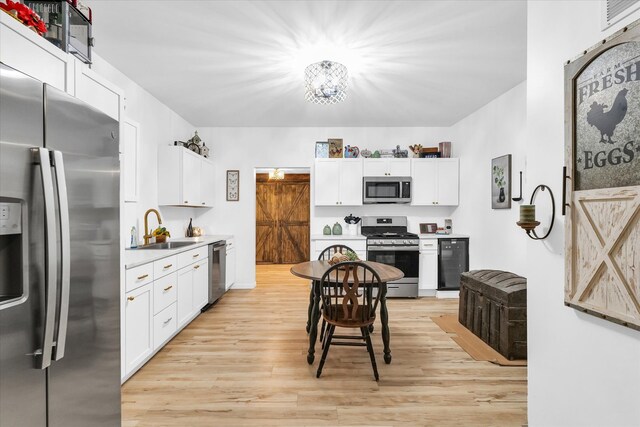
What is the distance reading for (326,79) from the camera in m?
3.00

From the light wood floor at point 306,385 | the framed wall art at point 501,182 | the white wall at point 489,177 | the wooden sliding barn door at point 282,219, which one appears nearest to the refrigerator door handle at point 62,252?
the light wood floor at point 306,385

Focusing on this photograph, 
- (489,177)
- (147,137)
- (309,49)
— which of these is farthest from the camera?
Result: (489,177)

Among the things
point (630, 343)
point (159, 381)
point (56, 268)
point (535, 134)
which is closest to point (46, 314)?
point (56, 268)

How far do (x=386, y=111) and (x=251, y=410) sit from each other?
156 inches

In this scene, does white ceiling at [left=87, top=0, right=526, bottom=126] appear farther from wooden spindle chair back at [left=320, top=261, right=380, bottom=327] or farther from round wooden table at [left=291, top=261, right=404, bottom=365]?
round wooden table at [left=291, top=261, right=404, bottom=365]

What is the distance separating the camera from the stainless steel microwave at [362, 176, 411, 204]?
520 centimetres

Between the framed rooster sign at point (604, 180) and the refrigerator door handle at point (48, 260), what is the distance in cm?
208

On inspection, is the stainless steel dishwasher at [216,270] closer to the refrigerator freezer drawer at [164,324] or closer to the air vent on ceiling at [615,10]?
the refrigerator freezer drawer at [164,324]

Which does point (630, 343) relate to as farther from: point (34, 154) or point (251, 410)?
point (34, 154)

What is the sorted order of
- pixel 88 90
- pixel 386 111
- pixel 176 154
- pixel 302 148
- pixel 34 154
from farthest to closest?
pixel 302 148
pixel 386 111
pixel 176 154
pixel 88 90
pixel 34 154

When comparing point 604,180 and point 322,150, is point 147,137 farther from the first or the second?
point 604,180

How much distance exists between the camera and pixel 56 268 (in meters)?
1.15

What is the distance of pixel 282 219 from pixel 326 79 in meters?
5.41

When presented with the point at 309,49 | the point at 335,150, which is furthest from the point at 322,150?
the point at 309,49
